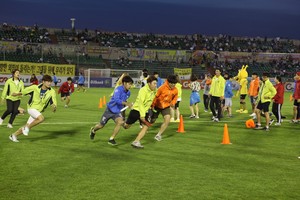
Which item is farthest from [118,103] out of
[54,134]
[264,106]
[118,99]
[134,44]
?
[134,44]

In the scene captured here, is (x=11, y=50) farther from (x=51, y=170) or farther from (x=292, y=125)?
(x=51, y=170)

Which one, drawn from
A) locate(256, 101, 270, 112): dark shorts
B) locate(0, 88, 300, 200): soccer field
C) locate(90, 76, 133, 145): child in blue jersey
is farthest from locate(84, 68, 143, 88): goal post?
locate(90, 76, 133, 145): child in blue jersey

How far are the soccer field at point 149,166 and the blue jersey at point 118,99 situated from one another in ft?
3.29

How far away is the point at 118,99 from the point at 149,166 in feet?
9.58

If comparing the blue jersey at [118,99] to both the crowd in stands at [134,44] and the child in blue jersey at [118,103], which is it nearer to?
the child in blue jersey at [118,103]

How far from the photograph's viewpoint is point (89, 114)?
2181 cm

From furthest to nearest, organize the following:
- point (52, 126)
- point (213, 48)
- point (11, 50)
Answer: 1. point (213, 48)
2. point (11, 50)
3. point (52, 126)

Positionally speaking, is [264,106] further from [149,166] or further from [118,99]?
[149,166]

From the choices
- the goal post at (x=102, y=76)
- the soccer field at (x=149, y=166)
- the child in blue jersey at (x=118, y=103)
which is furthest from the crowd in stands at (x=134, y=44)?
the child in blue jersey at (x=118, y=103)

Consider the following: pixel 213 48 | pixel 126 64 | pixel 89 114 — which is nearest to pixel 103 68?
pixel 126 64

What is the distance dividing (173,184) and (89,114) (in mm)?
14060

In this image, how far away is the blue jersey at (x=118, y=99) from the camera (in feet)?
39.9

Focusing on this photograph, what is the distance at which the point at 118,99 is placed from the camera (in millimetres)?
12148

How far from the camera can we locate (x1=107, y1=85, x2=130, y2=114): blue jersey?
12.1 m
